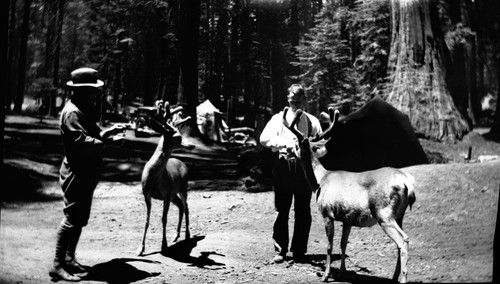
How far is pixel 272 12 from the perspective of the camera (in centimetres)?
507

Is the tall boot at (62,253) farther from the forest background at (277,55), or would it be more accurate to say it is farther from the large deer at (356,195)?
the large deer at (356,195)

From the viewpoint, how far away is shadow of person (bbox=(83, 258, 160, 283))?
4523mm

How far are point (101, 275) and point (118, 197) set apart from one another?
91 cm

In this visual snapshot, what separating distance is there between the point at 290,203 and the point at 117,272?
1552mm

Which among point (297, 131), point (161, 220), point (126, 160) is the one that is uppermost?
point (297, 131)

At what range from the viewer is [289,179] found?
191 inches

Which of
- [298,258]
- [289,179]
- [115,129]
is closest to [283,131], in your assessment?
[289,179]

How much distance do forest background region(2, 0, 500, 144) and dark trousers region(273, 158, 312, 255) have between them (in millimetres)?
520

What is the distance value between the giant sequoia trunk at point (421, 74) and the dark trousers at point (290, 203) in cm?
102

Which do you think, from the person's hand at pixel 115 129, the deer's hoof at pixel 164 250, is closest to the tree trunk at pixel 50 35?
the person's hand at pixel 115 129

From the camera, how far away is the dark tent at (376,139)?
4312 mm

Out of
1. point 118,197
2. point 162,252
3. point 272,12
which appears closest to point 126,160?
point 118,197

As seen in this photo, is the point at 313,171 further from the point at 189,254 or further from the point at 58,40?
the point at 58,40

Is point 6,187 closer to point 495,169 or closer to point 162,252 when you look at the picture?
point 162,252
